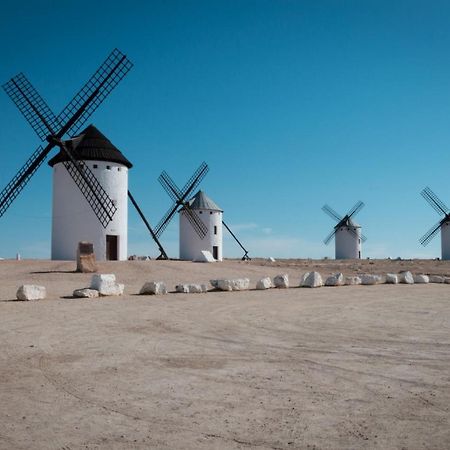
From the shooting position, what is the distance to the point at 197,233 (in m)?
41.5

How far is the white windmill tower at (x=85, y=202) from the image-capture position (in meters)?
28.4

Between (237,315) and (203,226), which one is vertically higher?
(203,226)

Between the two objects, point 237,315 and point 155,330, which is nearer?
point 155,330

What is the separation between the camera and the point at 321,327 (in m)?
9.53

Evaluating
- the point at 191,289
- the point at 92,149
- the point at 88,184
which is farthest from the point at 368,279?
the point at 92,149

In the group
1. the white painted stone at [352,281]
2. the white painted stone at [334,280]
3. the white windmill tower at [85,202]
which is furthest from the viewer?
the white windmill tower at [85,202]

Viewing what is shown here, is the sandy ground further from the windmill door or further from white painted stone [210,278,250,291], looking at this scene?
the windmill door

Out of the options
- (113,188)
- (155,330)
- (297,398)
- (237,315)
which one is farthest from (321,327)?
(113,188)

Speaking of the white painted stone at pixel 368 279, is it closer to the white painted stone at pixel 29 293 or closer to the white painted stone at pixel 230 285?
the white painted stone at pixel 230 285

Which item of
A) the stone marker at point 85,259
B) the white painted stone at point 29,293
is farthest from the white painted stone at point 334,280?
the white painted stone at point 29,293

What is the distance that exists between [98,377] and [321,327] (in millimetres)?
5099

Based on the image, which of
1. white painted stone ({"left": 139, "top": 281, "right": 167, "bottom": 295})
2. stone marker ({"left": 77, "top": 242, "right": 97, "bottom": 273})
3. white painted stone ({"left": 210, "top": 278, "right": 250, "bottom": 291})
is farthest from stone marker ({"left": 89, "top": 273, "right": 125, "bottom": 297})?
stone marker ({"left": 77, "top": 242, "right": 97, "bottom": 273})

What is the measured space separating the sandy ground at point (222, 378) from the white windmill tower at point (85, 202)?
55.7 ft

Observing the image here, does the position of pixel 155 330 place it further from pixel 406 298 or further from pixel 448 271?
pixel 448 271
